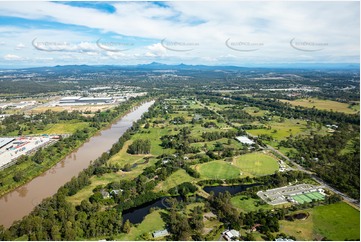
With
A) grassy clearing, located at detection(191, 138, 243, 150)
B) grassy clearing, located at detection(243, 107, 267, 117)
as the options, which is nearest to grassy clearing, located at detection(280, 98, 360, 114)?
grassy clearing, located at detection(243, 107, 267, 117)

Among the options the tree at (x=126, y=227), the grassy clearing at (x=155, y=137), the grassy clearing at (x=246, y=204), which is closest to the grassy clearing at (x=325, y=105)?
the grassy clearing at (x=155, y=137)

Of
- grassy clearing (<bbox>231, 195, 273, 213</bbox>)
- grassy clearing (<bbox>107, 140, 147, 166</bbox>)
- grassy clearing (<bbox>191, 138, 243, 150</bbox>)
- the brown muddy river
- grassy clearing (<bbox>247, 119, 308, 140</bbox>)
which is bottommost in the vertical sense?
the brown muddy river

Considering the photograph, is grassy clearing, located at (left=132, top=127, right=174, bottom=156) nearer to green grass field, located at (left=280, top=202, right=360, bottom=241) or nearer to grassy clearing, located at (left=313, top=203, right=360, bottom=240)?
green grass field, located at (left=280, top=202, right=360, bottom=241)

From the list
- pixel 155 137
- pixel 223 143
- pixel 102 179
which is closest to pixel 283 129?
pixel 223 143

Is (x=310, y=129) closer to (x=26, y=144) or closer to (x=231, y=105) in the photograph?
(x=231, y=105)

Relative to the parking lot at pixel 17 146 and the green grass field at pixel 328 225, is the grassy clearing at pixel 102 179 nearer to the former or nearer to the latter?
the parking lot at pixel 17 146

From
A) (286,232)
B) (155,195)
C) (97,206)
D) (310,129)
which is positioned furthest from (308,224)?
(310,129)

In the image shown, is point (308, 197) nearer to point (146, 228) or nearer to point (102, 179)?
point (146, 228)
